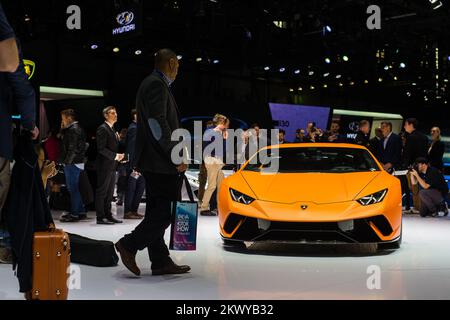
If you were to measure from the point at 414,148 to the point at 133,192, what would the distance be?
15.8 feet

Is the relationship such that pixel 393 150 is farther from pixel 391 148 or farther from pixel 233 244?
pixel 233 244

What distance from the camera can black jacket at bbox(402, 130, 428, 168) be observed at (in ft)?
33.2

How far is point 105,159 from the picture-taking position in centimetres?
795

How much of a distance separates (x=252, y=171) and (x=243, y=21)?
10.9 m

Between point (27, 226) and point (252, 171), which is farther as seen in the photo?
point (252, 171)

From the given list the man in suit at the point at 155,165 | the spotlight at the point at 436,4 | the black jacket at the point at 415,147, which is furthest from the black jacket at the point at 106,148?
the spotlight at the point at 436,4

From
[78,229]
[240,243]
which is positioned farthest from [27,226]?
[78,229]

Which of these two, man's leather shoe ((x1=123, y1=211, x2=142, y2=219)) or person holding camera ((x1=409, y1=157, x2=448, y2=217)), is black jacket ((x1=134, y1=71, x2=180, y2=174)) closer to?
man's leather shoe ((x1=123, y1=211, x2=142, y2=219))

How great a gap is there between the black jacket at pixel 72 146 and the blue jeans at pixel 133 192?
2.53ft

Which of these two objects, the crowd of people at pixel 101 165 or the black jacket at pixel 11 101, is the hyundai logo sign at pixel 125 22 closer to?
the crowd of people at pixel 101 165

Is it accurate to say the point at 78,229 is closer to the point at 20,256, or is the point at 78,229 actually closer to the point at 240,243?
the point at 240,243

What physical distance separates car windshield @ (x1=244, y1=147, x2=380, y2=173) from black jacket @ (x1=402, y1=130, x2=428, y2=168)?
4.03 meters

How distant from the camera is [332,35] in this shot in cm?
1808

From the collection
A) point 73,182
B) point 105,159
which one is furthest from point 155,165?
point 73,182
